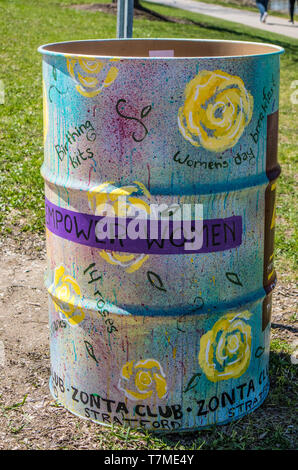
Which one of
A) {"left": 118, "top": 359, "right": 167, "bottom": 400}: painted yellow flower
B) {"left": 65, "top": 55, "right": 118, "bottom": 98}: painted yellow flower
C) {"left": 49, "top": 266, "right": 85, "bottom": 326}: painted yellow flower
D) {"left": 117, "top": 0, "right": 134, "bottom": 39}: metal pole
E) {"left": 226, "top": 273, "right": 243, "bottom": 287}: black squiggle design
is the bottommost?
{"left": 118, "top": 359, "right": 167, "bottom": 400}: painted yellow flower

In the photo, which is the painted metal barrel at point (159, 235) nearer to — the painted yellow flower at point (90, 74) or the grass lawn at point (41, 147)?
the painted yellow flower at point (90, 74)

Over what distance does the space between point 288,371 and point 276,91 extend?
4.90 feet

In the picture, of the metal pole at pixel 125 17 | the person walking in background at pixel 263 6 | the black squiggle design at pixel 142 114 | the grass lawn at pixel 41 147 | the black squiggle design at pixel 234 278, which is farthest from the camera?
the person walking in background at pixel 263 6

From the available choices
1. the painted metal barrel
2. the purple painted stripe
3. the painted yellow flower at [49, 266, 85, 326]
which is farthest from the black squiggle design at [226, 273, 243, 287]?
the painted yellow flower at [49, 266, 85, 326]

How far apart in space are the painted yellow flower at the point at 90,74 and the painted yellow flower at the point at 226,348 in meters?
1.10

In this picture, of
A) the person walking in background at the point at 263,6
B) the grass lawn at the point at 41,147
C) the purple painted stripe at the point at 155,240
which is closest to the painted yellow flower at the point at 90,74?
the purple painted stripe at the point at 155,240

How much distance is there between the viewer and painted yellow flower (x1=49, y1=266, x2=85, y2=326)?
2.94 metres

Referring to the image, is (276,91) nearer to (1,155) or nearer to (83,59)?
(83,59)

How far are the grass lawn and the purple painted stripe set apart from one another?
851 millimetres

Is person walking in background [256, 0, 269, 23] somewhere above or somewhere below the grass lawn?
above

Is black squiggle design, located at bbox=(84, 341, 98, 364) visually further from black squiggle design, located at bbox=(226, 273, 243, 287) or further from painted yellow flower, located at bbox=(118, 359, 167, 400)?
Answer: black squiggle design, located at bbox=(226, 273, 243, 287)

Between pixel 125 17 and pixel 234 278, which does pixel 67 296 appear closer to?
pixel 234 278

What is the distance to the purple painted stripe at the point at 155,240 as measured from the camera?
2.75m

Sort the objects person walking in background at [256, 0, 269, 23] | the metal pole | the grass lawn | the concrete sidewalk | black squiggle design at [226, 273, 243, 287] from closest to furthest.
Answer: black squiggle design at [226, 273, 243, 287], the grass lawn, the metal pole, the concrete sidewalk, person walking in background at [256, 0, 269, 23]
